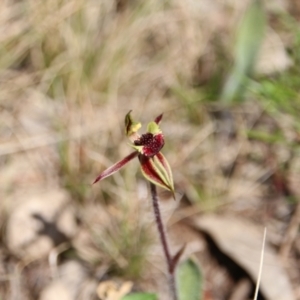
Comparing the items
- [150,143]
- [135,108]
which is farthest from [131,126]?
[135,108]

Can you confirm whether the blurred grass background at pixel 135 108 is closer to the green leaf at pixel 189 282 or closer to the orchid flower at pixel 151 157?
the green leaf at pixel 189 282

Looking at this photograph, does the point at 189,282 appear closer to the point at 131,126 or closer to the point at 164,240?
the point at 164,240

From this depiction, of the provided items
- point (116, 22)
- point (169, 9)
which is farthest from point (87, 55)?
point (169, 9)

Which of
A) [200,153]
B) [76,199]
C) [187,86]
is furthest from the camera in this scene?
[187,86]

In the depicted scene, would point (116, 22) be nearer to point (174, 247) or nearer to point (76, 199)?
point (76, 199)

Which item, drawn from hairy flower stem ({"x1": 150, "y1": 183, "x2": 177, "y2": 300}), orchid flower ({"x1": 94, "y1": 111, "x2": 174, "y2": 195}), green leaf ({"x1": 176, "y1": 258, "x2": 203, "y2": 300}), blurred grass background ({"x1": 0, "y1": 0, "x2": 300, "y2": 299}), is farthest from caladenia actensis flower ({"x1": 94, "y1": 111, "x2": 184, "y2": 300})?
blurred grass background ({"x1": 0, "y1": 0, "x2": 300, "y2": 299})

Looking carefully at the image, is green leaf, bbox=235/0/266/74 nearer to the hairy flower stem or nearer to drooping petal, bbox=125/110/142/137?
the hairy flower stem
